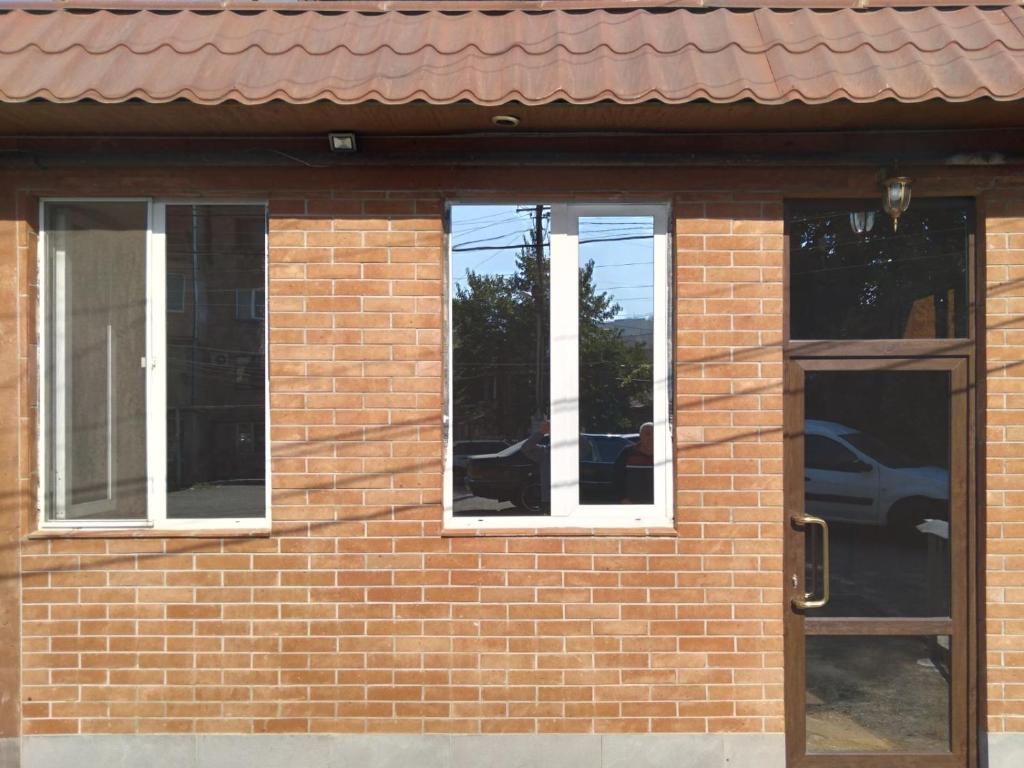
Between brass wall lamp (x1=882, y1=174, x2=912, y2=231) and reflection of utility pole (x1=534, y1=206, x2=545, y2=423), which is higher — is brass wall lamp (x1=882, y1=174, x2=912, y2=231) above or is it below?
above

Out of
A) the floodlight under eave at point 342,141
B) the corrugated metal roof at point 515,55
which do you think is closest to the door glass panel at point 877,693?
the corrugated metal roof at point 515,55

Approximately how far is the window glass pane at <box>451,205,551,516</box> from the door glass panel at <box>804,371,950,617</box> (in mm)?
1487

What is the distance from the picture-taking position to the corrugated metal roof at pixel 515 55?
3.79 m

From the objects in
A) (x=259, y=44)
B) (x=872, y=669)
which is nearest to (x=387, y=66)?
(x=259, y=44)

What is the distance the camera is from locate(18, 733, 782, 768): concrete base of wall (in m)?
4.28

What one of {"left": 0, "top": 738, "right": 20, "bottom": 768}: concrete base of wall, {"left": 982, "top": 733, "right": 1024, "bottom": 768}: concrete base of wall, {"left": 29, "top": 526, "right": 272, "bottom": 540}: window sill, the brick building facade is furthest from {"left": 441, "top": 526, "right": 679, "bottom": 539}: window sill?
{"left": 0, "top": 738, "right": 20, "bottom": 768}: concrete base of wall

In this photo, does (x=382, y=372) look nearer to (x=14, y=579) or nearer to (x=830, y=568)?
(x=14, y=579)

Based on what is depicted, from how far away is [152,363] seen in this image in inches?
175

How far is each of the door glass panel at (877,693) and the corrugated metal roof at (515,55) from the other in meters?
2.83

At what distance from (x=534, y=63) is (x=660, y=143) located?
798mm

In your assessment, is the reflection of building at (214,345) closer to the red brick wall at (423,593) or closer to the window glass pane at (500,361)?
the red brick wall at (423,593)

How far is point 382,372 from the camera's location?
436 centimetres

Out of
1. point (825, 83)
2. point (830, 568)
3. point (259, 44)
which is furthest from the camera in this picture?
point (830, 568)

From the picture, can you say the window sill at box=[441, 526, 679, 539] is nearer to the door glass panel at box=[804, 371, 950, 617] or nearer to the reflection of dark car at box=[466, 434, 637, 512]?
the reflection of dark car at box=[466, 434, 637, 512]
